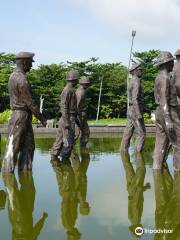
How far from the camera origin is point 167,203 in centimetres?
670

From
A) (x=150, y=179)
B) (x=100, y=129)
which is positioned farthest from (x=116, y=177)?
(x=100, y=129)

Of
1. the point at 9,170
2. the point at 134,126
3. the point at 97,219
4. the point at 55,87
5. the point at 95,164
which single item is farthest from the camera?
the point at 55,87

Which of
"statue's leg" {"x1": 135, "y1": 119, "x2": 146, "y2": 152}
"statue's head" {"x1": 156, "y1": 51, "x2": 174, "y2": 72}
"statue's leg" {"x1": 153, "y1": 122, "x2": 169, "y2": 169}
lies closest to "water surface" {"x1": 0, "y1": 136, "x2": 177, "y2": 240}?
"statue's leg" {"x1": 153, "y1": 122, "x2": 169, "y2": 169}

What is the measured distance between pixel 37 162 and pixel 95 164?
1.65 m

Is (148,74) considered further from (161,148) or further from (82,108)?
(161,148)

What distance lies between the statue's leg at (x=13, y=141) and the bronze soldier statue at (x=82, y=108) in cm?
523

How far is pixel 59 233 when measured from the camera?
5.36 meters

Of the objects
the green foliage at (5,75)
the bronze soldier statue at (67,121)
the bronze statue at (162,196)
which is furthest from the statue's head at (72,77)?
the green foliage at (5,75)

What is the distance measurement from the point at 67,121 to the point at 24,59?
2887 millimetres

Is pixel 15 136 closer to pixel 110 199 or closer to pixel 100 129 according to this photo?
pixel 110 199

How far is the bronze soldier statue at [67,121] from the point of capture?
12078 mm

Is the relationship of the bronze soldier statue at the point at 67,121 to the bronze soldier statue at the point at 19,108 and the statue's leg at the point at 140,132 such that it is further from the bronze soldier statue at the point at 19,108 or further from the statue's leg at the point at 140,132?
the bronze soldier statue at the point at 19,108

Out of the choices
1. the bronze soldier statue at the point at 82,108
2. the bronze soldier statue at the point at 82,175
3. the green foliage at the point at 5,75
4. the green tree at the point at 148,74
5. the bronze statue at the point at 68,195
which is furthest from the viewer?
the green tree at the point at 148,74

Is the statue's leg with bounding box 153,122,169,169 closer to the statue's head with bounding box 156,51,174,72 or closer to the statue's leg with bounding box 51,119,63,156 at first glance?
the statue's head with bounding box 156,51,174,72
